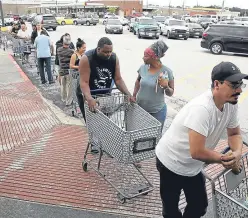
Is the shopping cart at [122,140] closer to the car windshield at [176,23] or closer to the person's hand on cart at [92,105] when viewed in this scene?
the person's hand on cart at [92,105]

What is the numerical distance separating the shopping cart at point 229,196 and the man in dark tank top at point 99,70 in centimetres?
194

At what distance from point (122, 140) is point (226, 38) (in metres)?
16.5

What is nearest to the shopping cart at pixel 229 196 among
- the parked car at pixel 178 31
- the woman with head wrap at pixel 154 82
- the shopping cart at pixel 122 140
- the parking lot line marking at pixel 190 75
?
the shopping cart at pixel 122 140

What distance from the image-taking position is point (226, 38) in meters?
18.3

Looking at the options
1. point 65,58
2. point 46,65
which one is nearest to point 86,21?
point 46,65

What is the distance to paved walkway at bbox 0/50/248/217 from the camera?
3.77m

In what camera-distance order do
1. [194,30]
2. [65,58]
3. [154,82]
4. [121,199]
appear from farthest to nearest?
[194,30] → [65,58] → [154,82] → [121,199]

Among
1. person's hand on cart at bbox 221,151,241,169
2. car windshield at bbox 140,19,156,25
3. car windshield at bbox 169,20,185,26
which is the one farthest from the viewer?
car windshield at bbox 140,19,156,25

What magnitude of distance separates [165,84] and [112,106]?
2.68 feet

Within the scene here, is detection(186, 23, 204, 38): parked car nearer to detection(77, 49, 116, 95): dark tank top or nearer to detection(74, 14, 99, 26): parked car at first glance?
detection(74, 14, 99, 26): parked car

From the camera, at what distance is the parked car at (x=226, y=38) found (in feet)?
58.3

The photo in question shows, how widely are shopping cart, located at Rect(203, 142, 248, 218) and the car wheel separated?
16986mm

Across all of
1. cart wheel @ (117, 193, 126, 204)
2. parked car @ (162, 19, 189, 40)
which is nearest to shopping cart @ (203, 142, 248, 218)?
cart wheel @ (117, 193, 126, 204)

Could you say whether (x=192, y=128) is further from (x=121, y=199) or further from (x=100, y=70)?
(x=100, y=70)
